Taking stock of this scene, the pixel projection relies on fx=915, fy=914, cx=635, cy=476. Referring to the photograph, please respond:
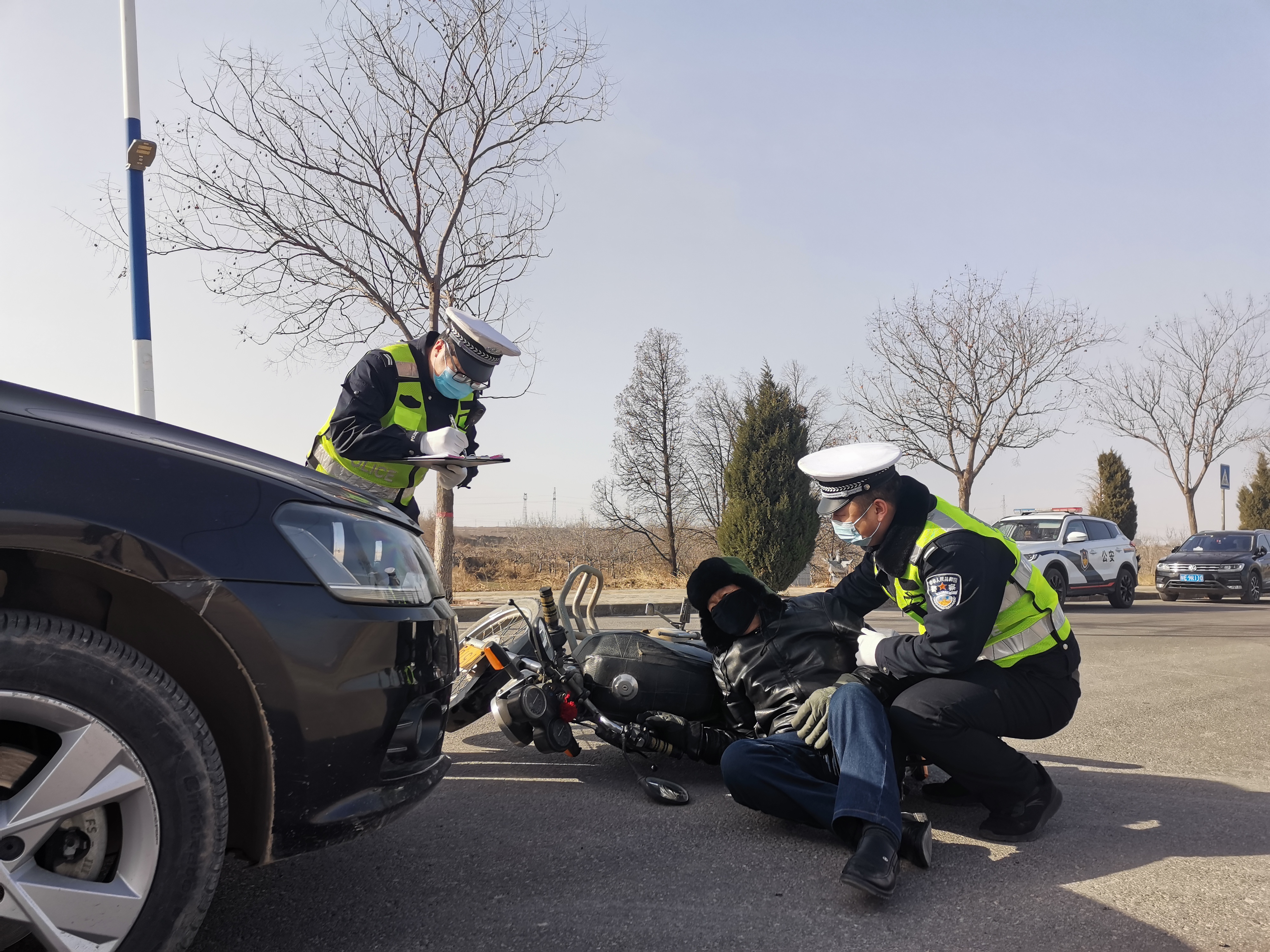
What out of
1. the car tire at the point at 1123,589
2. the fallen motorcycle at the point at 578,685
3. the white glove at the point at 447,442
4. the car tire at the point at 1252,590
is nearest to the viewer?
the fallen motorcycle at the point at 578,685

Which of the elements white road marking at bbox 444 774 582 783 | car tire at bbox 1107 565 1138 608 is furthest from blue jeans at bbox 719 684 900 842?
car tire at bbox 1107 565 1138 608

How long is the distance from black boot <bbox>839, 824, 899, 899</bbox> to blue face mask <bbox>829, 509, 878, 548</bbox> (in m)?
1.08

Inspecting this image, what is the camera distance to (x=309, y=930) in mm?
2250

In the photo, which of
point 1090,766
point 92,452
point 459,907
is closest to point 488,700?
point 459,907

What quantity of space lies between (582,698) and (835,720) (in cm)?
106

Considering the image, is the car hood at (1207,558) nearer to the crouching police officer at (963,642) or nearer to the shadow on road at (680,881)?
the shadow on road at (680,881)

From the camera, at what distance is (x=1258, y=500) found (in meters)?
36.8

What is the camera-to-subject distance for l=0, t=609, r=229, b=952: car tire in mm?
1643

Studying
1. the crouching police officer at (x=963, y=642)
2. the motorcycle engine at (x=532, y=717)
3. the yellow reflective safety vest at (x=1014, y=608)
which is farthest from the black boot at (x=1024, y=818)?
the motorcycle engine at (x=532, y=717)

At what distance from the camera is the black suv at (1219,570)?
58.1ft

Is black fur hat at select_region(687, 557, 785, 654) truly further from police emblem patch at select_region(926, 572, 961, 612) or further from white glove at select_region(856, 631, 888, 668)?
police emblem patch at select_region(926, 572, 961, 612)

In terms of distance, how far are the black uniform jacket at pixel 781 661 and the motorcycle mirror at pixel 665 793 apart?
0.37m

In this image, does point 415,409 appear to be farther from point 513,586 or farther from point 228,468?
point 513,586

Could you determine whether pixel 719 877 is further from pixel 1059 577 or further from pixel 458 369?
pixel 1059 577
